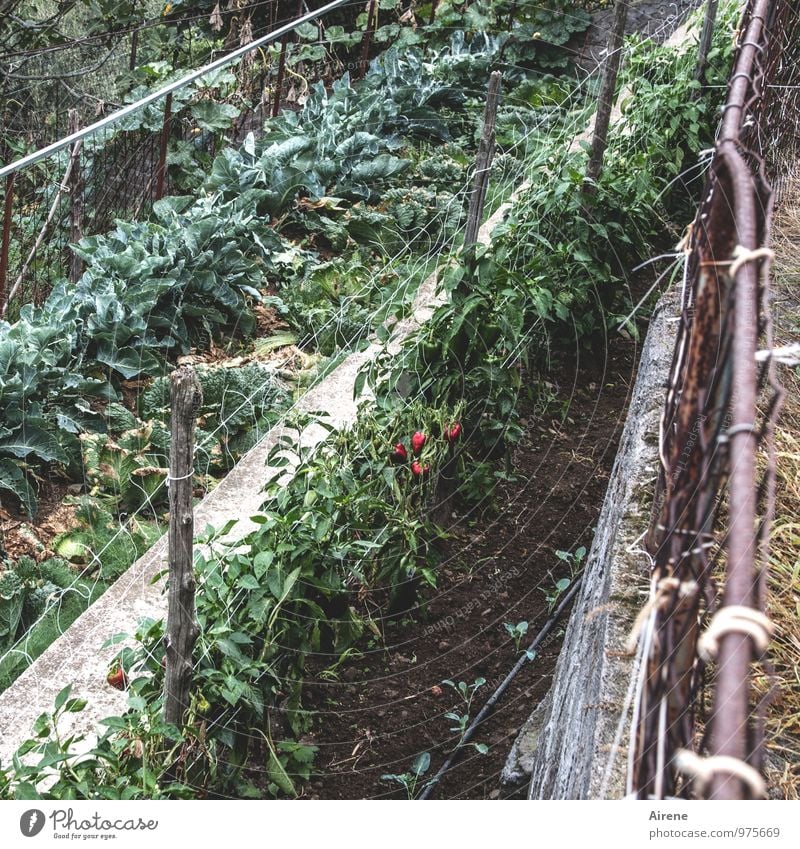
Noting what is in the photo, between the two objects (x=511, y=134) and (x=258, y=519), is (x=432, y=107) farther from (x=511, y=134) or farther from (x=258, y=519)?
(x=258, y=519)

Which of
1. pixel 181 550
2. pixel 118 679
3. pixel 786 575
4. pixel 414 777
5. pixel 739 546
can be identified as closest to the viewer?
pixel 739 546

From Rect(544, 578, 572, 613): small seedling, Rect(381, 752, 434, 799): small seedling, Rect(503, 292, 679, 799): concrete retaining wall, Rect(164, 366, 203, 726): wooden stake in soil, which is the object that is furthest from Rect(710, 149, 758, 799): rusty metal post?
Rect(544, 578, 572, 613): small seedling

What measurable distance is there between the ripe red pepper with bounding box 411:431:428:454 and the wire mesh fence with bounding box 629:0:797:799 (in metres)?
1.22

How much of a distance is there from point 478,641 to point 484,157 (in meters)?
1.63

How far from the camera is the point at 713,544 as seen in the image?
1055 millimetres

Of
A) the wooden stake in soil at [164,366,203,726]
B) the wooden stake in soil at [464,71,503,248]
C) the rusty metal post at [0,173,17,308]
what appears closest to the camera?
the wooden stake in soil at [164,366,203,726]

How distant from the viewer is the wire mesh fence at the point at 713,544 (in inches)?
25.6

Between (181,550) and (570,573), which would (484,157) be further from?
(181,550)

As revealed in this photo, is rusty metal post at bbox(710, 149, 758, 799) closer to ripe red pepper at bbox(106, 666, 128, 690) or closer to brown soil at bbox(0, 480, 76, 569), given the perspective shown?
ripe red pepper at bbox(106, 666, 128, 690)

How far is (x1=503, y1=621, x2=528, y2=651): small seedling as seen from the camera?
9.13 ft

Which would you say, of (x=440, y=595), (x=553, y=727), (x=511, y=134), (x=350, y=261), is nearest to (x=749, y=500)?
(x=553, y=727)

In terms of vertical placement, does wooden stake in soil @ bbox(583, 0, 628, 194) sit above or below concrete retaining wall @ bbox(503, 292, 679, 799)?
above

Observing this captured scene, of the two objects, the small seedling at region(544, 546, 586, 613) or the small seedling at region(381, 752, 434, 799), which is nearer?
the small seedling at region(381, 752, 434, 799)

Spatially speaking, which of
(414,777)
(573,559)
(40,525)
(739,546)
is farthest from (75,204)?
(739,546)
